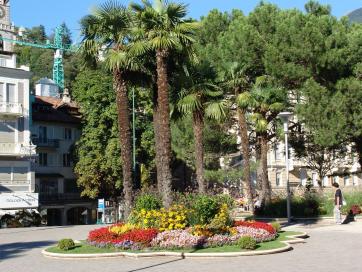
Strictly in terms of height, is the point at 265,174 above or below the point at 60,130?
below

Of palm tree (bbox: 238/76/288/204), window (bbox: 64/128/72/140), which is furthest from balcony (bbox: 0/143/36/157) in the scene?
palm tree (bbox: 238/76/288/204)

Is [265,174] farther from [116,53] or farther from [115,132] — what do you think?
[115,132]

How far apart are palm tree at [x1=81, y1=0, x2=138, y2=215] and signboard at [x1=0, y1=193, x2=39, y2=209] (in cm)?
2370

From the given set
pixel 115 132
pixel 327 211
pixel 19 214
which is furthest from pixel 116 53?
pixel 115 132

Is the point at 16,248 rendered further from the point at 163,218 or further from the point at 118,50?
the point at 118,50

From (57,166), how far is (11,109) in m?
11.4

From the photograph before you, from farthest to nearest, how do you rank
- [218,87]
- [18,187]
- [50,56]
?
[50,56]
[18,187]
[218,87]

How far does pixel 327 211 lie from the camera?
33469 millimetres

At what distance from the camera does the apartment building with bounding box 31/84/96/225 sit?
5422 centimetres

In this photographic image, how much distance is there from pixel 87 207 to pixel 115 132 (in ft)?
31.2

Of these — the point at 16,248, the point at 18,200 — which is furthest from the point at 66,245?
the point at 18,200

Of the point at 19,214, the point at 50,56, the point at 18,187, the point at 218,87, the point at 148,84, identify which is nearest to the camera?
the point at 148,84

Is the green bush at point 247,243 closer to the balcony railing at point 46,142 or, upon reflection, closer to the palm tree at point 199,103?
the palm tree at point 199,103

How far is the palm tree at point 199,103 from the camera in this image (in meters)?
26.8
